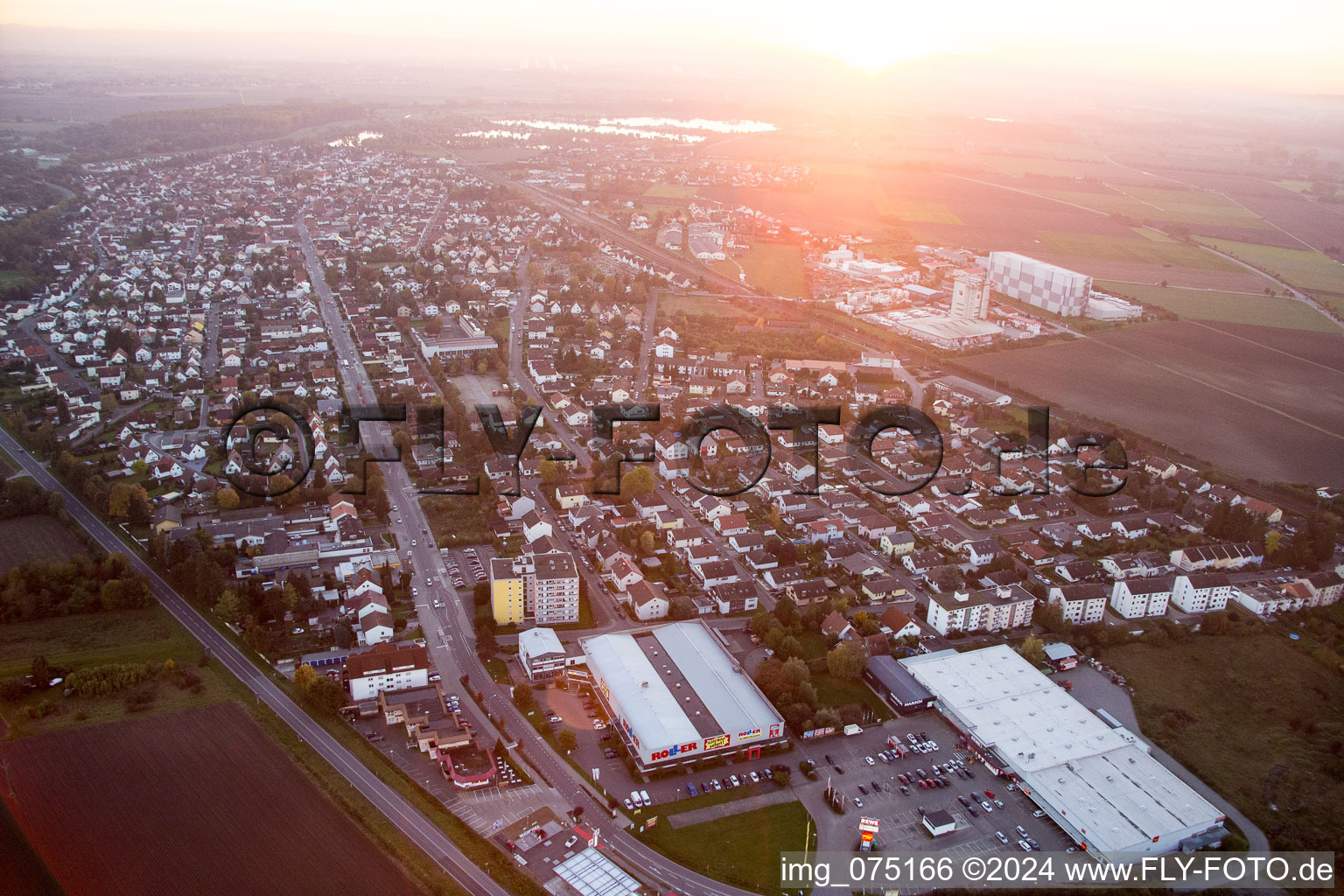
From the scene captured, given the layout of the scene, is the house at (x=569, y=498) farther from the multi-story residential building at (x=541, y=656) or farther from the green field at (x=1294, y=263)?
the green field at (x=1294, y=263)

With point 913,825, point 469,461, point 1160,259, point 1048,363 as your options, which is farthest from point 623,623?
point 1160,259

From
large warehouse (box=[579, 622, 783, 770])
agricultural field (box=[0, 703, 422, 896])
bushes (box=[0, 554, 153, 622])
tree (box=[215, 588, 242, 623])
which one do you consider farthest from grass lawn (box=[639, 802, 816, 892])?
bushes (box=[0, 554, 153, 622])

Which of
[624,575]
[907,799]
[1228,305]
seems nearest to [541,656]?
[624,575]

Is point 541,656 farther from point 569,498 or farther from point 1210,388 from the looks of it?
Result: point 1210,388

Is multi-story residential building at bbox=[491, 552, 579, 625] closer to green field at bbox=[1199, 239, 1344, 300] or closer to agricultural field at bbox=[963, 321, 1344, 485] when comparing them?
agricultural field at bbox=[963, 321, 1344, 485]

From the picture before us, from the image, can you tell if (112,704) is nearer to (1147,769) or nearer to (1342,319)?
(1147,769)
